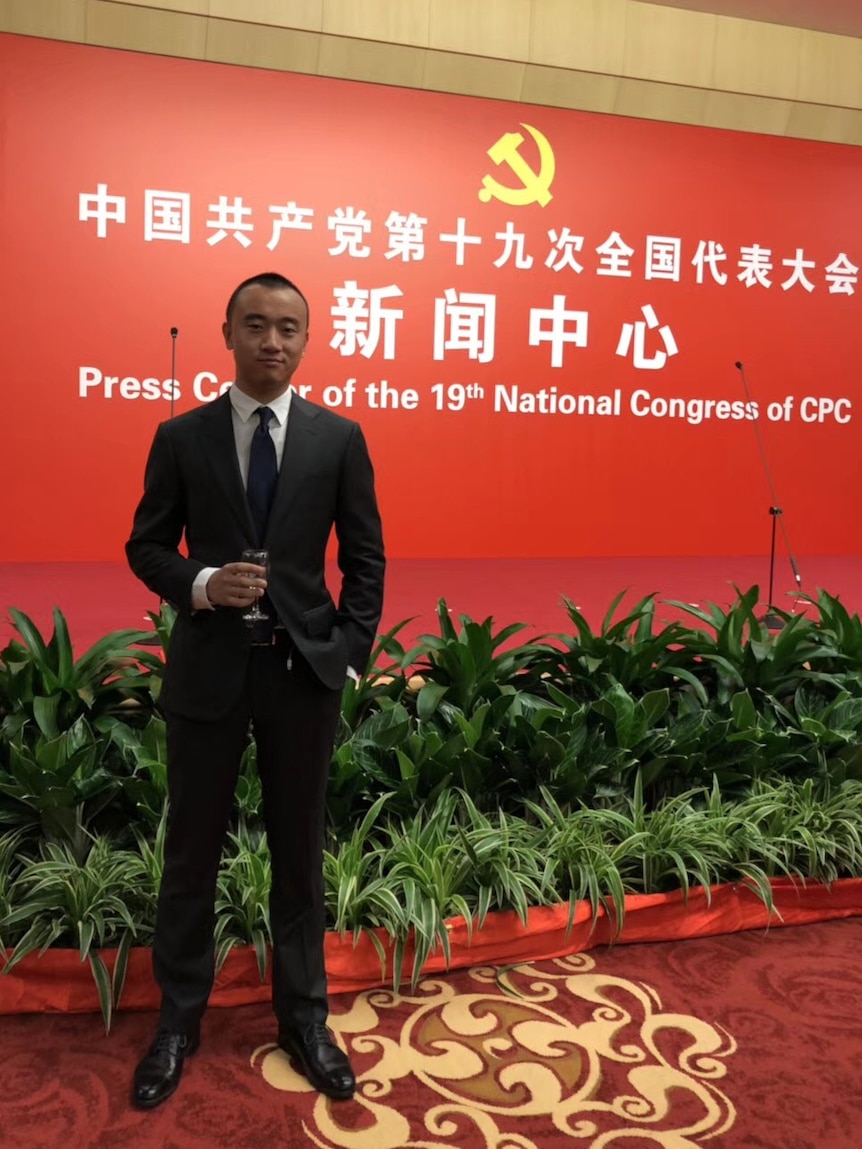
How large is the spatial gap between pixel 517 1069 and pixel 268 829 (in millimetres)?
557

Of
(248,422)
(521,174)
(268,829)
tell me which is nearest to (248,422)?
(248,422)

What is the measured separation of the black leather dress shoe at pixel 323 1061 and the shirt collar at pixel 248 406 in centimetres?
94

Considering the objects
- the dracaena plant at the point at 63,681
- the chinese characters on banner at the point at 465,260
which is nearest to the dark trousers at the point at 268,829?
the dracaena plant at the point at 63,681

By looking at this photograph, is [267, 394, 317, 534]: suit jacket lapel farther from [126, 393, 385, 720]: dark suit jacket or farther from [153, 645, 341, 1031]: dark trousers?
[153, 645, 341, 1031]: dark trousers

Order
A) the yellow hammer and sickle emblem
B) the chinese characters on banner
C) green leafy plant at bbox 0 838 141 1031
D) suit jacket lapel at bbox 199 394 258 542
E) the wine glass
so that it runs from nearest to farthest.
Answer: the wine glass → suit jacket lapel at bbox 199 394 258 542 → green leafy plant at bbox 0 838 141 1031 → the chinese characters on banner → the yellow hammer and sickle emblem

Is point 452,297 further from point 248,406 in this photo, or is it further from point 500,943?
point 248,406

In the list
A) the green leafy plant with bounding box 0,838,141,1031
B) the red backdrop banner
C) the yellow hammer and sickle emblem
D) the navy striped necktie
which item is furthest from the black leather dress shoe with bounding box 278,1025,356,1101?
Answer: the yellow hammer and sickle emblem

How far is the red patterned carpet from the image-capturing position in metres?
1.54

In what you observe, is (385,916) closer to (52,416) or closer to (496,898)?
(496,898)

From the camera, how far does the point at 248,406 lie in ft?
5.09

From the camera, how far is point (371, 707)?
2.50 m

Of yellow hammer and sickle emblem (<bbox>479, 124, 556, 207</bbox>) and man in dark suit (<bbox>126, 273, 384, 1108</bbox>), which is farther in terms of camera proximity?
yellow hammer and sickle emblem (<bbox>479, 124, 556, 207</bbox>)

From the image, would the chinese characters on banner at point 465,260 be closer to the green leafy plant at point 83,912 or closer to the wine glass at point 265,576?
the green leafy plant at point 83,912

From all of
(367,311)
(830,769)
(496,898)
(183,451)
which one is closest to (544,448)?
(367,311)
